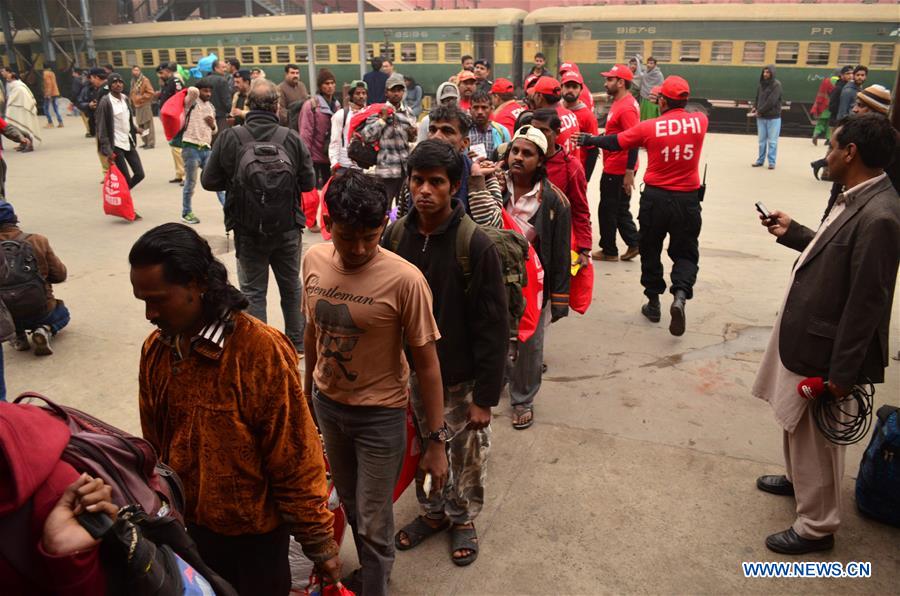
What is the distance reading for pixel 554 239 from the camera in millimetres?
4109

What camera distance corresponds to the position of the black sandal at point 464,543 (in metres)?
3.20

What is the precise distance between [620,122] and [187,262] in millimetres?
6083

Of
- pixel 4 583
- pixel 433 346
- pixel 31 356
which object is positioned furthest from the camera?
pixel 31 356

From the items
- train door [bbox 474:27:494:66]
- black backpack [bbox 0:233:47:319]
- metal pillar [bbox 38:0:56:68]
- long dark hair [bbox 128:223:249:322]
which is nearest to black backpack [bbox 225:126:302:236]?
black backpack [bbox 0:233:47:319]

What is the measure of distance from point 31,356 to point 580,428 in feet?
14.2

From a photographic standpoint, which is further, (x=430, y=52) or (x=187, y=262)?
(x=430, y=52)

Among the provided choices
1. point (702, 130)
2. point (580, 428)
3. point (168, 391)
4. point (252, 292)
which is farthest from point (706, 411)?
point (168, 391)

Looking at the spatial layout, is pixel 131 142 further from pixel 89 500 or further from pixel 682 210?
pixel 89 500

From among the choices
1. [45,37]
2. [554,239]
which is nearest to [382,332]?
[554,239]

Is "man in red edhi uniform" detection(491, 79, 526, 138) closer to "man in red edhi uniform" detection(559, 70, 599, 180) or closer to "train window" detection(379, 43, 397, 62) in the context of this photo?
"man in red edhi uniform" detection(559, 70, 599, 180)

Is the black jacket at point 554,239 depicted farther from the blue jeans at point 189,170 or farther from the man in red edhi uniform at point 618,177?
the blue jeans at point 189,170

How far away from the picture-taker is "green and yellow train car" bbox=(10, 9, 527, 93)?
850 inches

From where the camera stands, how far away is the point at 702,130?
5688 mm

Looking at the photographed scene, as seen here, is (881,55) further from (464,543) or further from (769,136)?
(464,543)
